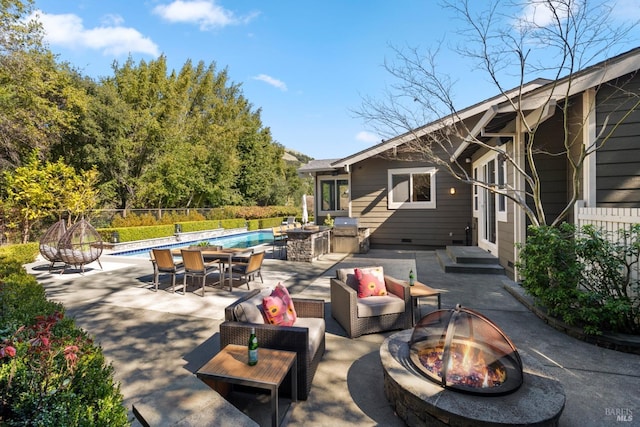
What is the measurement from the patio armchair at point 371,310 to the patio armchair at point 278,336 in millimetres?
617

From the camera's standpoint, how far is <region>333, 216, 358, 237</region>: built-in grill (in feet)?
32.8

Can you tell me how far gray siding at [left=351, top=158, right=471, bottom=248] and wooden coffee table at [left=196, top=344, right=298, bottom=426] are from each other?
28.0ft

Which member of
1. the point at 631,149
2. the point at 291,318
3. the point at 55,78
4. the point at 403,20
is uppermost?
the point at 55,78

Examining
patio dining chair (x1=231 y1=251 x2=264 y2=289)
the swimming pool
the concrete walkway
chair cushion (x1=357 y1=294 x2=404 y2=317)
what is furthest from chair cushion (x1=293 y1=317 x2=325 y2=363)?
the swimming pool

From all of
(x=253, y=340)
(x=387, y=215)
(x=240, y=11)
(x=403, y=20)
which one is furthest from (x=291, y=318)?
(x=240, y=11)

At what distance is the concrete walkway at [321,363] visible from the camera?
2.15 meters

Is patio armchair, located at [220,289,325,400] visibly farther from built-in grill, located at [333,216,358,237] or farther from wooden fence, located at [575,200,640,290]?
built-in grill, located at [333,216,358,237]

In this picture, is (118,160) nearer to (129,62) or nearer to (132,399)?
(129,62)

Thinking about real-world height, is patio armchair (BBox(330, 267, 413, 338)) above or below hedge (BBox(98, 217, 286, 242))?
below

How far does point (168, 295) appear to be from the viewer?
5.52 m

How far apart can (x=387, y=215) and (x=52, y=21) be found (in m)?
15.6

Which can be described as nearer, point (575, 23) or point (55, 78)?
point (575, 23)

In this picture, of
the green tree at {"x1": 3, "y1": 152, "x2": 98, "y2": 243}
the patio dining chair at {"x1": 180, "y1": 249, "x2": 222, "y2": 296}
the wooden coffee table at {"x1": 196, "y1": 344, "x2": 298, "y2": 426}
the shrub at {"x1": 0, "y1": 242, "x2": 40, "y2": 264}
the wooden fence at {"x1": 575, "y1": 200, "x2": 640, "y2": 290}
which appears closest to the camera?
the wooden coffee table at {"x1": 196, "y1": 344, "x2": 298, "y2": 426}

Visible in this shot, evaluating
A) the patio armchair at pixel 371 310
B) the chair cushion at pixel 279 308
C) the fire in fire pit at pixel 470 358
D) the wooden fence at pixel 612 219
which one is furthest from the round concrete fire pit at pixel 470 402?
the wooden fence at pixel 612 219
